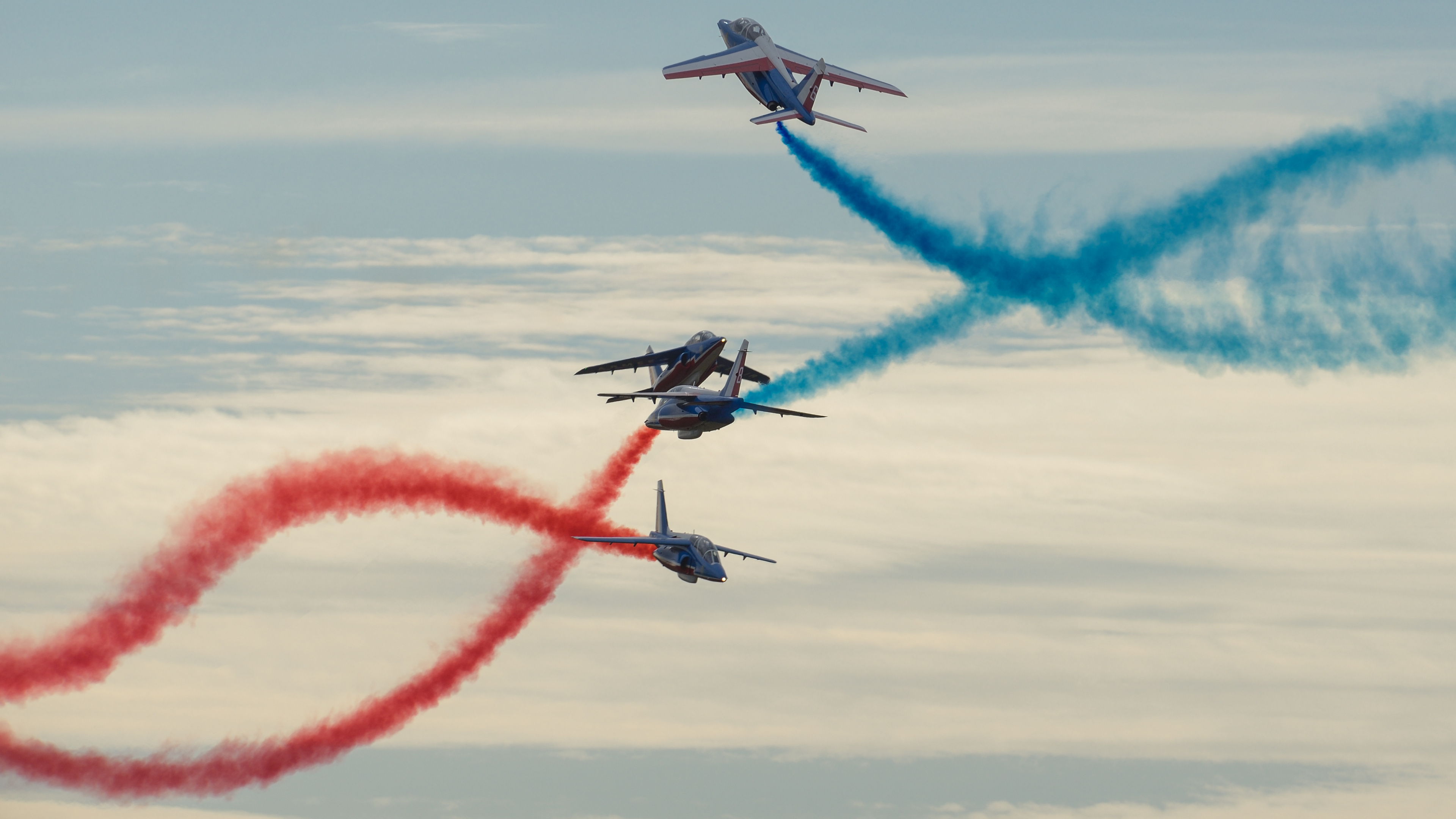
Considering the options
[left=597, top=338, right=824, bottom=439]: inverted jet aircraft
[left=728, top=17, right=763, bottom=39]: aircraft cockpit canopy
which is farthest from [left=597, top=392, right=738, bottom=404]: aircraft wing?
[left=728, top=17, right=763, bottom=39]: aircraft cockpit canopy

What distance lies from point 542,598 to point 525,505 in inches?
213

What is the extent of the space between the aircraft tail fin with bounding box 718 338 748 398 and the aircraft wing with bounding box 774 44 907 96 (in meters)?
15.3

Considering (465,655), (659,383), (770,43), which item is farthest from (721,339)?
(465,655)

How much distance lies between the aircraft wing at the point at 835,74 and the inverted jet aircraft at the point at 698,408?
17498 millimetres

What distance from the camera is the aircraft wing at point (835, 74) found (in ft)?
289

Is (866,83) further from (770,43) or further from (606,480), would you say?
(606,480)

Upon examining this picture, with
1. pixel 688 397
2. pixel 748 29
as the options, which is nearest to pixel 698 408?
pixel 688 397

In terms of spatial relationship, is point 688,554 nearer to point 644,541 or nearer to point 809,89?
point 644,541

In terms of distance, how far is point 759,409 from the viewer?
81875mm

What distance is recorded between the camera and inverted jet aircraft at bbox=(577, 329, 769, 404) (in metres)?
88.1

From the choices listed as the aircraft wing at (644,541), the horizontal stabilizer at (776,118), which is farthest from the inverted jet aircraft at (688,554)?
the horizontal stabilizer at (776,118)

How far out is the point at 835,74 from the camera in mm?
89688

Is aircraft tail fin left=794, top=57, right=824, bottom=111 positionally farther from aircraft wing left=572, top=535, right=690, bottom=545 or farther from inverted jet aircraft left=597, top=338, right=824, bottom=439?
aircraft wing left=572, top=535, right=690, bottom=545

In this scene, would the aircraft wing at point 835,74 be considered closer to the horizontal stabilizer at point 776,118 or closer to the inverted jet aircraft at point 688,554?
the horizontal stabilizer at point 776,118
